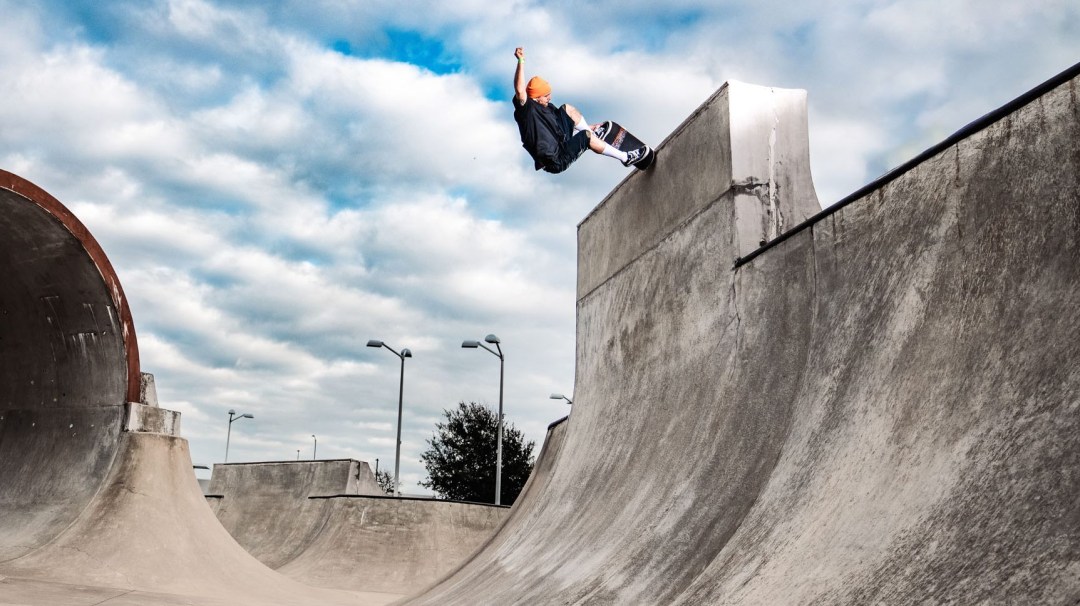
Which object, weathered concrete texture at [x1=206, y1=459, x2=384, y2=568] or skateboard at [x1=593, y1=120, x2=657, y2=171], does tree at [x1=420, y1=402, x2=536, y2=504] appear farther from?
skateboard at [x1=593, y1=120, x2=657, y2=171]

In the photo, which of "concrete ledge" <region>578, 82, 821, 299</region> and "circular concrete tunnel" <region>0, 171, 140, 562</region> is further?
"circular concrete tunnel" <region>0, 171, 140, 562</region>

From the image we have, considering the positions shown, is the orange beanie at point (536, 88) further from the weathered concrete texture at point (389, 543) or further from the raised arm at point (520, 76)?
the weathered concrete texture at point (389, 543)

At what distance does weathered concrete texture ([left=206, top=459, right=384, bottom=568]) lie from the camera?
70.4ft

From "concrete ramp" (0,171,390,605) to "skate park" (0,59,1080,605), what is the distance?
3 centimetres

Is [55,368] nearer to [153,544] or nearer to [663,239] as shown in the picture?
[153,544]

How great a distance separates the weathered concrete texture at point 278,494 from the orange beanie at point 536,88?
15.7 m

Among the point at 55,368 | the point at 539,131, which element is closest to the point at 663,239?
the point at 539,131

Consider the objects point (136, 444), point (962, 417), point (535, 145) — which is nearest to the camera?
point (962, 417)

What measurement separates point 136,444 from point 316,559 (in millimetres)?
7134

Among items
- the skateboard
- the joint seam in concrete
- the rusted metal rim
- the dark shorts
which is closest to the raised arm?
the dark shorts

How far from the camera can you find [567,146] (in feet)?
25.6

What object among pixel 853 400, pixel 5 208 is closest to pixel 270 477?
pixel 5 208

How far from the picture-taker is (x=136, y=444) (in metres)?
9.88

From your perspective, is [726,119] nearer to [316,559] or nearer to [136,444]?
[136,444]
